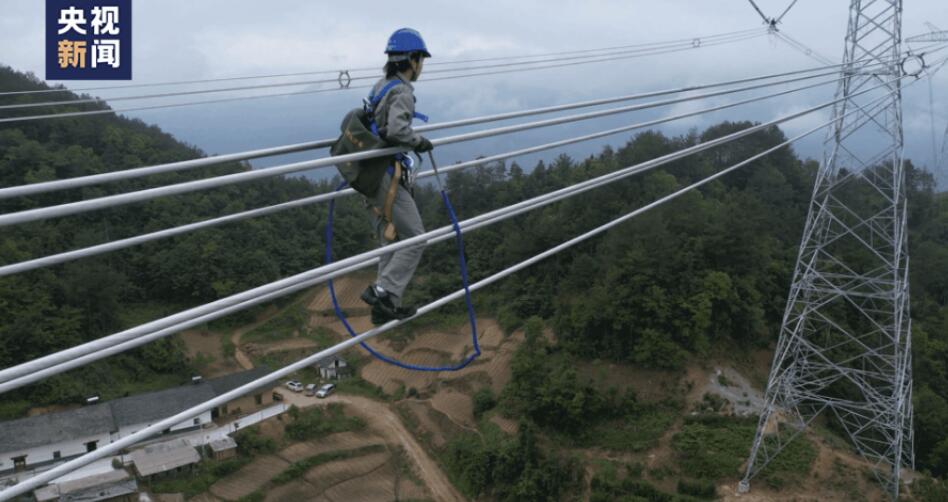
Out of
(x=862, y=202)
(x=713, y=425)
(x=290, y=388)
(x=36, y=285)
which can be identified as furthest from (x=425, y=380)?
(x=862, y=202)

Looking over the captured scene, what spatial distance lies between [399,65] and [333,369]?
20.1m

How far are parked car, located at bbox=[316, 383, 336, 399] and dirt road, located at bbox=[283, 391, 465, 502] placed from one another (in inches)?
8.3

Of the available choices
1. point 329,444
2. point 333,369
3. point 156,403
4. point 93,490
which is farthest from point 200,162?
point 333,369

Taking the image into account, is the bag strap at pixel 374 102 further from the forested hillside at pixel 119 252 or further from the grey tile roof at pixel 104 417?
the forested hillside at pixel 119 252

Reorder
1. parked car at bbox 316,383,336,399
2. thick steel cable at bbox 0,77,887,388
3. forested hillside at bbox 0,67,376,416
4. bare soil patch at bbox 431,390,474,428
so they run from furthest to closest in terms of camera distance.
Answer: parked car at bbox 316,383,336,399
forested hillside at bbox 0,67,376,416
bare soil patch at bbox 431,390,474,428
thick steel cable at bbox 0,77,887,388

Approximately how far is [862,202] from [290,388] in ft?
79.1

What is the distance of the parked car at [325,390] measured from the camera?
2062 cm

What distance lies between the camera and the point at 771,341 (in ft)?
64.7

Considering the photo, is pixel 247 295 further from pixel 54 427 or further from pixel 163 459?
pixel 54 427

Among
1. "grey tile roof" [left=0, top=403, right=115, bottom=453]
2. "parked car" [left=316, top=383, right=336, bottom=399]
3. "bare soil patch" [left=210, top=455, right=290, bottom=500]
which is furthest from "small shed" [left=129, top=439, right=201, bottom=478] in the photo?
"parked car" [left=316, top=383, right=336, bottom=399]

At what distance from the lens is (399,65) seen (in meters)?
3.53

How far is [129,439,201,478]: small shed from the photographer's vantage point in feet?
51.3

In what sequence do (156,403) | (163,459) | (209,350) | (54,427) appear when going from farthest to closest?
(209,350), (156,403), (54,427), (163,459)

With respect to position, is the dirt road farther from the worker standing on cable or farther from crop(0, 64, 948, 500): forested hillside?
the worker standing on cable
